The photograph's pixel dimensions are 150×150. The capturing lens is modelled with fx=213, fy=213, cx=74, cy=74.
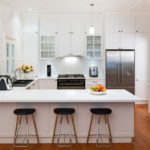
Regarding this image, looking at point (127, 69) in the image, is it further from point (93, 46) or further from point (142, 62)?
point (93, 46)

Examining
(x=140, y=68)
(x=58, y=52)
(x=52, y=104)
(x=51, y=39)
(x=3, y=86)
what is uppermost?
(x=51, y=39)

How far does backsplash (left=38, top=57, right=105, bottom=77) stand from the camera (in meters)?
7.04

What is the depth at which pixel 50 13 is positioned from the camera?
662 cm

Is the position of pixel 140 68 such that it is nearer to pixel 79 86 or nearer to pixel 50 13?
pixel 79 86

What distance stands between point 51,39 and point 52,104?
11.2ft

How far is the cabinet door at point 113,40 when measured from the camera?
6.44 m

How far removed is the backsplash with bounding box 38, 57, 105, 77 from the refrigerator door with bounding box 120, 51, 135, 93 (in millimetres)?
858

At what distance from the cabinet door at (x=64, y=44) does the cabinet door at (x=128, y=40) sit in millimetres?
1662

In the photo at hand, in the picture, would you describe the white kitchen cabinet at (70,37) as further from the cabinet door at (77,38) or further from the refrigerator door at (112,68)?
the refrigerator door at (112,68)

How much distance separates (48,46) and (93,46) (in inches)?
55.7

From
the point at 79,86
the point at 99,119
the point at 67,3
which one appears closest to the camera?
the point at 99,119

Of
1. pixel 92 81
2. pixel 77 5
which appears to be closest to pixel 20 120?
pixel 92 81

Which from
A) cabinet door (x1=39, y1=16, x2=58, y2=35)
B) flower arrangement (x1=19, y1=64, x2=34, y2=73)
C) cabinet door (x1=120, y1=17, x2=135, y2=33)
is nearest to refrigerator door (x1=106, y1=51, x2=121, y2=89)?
cabinet door (x1=120, y1=17, x2=135, y2=33)

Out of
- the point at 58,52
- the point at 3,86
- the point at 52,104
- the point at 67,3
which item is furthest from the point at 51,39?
the point at 52,104
